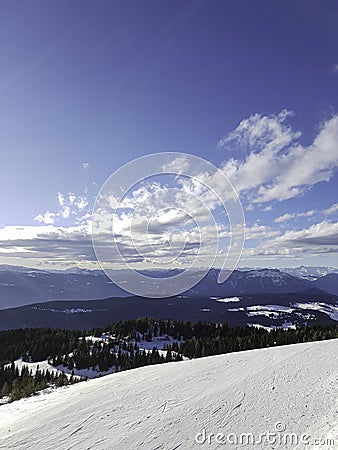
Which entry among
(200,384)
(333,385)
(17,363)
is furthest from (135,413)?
(17,363)

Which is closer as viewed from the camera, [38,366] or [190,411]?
[190,411]

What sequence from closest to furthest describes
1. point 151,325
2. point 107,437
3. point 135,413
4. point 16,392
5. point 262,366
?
point 107,437 → point 135,413 → point 262,366 → point 16,392 → point 151,325

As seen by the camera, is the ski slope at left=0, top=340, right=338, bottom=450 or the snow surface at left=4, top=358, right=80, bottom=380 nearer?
the ski slope at left=0, top=340, right=338, bottom=450

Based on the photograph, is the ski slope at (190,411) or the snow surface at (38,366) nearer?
the ski slope at (190,411)

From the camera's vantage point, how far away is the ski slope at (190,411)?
647cm

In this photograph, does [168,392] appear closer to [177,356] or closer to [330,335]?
[177,356]

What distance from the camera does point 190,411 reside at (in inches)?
308

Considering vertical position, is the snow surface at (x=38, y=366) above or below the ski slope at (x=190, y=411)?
below

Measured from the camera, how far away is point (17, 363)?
78.0 ft

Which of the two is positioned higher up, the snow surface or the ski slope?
the ski slope

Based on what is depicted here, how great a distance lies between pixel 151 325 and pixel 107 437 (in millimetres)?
28147

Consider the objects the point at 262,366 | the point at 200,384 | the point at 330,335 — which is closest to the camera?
the point at 200,384

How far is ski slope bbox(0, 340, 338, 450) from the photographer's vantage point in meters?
6.47

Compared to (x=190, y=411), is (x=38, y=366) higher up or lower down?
lower down
